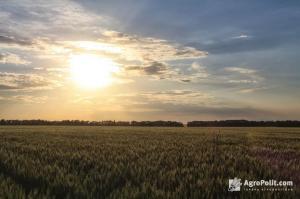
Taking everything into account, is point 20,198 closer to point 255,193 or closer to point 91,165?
point 255,193

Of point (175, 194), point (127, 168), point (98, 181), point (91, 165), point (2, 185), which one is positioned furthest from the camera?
point (91, 165)

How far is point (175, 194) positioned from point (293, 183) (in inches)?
119

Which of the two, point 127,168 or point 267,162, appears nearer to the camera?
point 127,168

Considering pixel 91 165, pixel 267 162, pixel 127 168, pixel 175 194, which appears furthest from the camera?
pixel 267 162

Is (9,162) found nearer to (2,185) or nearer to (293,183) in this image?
(2,185)

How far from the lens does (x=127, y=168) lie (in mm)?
9969

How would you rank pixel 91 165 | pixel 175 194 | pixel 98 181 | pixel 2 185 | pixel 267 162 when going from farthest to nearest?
pixel 267 162
pixel 91 165
pixel 98 181
pixel 2 185
pixel 175 194

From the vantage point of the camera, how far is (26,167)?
10516 mm

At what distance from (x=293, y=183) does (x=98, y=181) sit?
3.97 metres

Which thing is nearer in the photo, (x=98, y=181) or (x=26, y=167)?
(x=98, y=181)

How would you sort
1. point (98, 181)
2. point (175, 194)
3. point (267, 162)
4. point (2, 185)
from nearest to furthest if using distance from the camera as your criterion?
1. point (175, 194)
2. point (2, 185)
3. point (98, 181)
4. point (267, 162)

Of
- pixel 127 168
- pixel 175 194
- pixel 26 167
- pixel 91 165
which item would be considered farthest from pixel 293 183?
pixel 26 167

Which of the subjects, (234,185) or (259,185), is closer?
(234,185)

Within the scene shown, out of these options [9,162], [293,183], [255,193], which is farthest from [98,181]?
[9,162]
